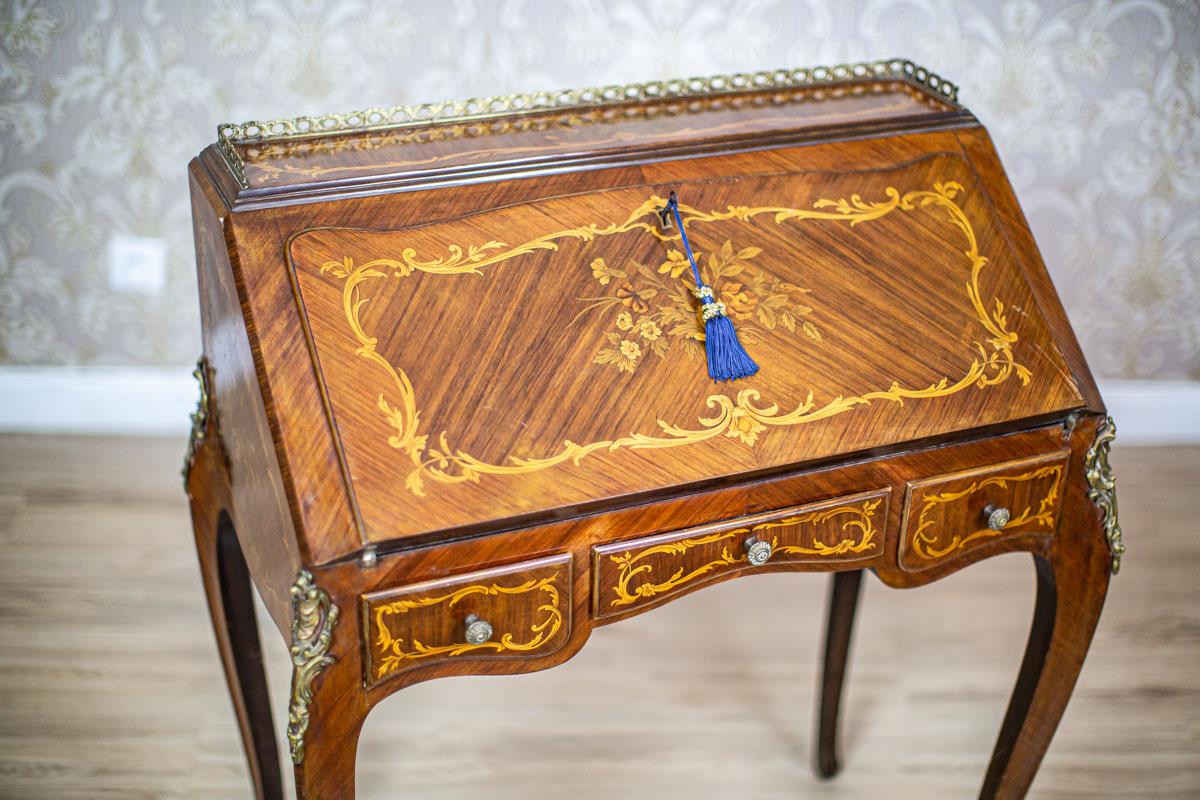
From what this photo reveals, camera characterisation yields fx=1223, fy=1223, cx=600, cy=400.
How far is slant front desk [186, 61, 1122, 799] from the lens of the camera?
1.28 m

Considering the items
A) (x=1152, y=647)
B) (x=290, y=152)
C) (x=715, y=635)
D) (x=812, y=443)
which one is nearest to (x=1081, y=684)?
(x=1152, y=647)

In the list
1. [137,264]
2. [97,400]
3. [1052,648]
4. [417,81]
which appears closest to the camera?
[1052,648]

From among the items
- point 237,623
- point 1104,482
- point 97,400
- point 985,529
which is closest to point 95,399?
point 97,400

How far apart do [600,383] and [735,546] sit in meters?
0.25

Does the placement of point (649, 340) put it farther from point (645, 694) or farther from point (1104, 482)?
point (645, 694)

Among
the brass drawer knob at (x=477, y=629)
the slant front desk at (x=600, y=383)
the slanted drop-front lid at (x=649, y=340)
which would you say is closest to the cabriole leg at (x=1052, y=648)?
the slant front desk at (x=600, y=383)

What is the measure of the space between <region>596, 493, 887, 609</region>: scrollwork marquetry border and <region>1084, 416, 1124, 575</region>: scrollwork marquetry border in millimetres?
296

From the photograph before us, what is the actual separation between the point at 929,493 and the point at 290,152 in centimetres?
88

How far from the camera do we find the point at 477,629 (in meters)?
1.30

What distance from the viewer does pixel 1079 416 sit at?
4.97ft

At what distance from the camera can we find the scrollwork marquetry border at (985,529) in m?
1.49

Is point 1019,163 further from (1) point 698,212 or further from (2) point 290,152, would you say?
(2) point 290,152

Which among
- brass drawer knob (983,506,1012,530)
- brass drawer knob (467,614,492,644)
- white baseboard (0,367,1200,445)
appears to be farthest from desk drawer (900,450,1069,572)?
white baseboard (0,367,1200,445)

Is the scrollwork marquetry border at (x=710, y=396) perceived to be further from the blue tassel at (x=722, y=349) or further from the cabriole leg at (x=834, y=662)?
the cabriole leg at (x=834, y=662)
